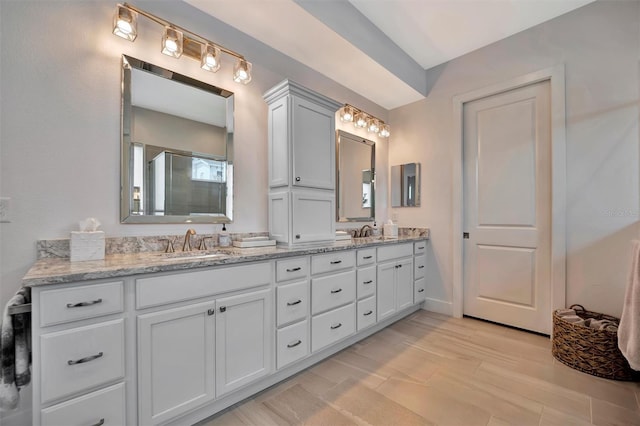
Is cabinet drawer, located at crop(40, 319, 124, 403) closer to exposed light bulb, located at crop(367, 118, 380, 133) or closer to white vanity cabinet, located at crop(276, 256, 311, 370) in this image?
white vanity cabinet, located at crop(276, 256, 311, 370)

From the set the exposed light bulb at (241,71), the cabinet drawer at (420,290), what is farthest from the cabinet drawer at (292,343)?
the exposed light bulb at (241,71)

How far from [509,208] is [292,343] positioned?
8.09 ft

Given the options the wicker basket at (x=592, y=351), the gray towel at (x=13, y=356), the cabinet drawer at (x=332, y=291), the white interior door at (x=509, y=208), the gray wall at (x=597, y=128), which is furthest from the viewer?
the white interior door at (x=509, y=208)

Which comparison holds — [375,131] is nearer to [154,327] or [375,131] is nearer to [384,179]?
[384,179]

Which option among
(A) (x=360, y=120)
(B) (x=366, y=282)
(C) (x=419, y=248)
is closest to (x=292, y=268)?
(B) (x=366, y=282)

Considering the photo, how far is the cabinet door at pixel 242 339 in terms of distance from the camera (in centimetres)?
151

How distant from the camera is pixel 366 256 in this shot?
243 cm

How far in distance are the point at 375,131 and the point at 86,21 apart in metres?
2.72

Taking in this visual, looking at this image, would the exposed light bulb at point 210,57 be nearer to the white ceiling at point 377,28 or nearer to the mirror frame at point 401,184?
the white ceiling at point 377,28

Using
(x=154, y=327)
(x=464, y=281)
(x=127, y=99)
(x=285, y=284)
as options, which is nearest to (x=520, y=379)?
(x=464, y=281)

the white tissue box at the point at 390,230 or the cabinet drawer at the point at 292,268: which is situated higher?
the white tissue box at the point at 390,230

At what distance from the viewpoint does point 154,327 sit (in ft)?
4.25

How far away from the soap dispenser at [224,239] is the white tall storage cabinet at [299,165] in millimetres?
374

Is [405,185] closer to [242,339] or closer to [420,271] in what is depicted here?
[420,271]
